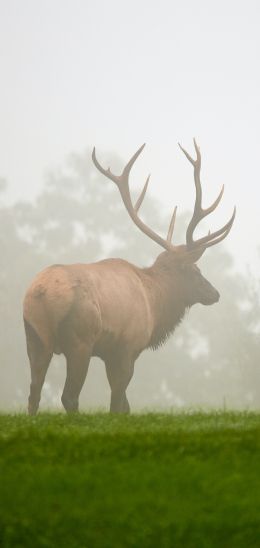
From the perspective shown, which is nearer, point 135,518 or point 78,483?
point 135,518

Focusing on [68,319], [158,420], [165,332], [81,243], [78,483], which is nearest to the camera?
[78,483]

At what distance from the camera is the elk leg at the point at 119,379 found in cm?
1494

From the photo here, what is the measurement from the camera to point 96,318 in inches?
559

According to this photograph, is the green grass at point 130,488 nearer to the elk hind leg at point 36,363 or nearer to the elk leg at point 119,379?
the elk hind leg at point 36,363

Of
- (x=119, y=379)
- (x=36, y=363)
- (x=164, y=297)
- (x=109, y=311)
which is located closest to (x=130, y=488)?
(x=36, y=363)

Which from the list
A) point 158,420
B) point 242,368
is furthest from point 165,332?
point 242,368

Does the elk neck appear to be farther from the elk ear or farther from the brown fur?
the elk ear

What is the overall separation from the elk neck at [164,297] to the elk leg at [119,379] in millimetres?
1478

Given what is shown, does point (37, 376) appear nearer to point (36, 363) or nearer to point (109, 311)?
point (36, 363)

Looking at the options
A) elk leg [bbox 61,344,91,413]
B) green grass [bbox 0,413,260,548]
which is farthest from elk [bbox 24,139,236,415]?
green grass [bbox 0,413,260,548]

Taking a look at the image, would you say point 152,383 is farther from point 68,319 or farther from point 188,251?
point 68,319

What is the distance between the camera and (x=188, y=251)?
16984mm

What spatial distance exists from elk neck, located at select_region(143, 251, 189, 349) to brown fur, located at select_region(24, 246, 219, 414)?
15mm

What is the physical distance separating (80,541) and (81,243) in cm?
4493
